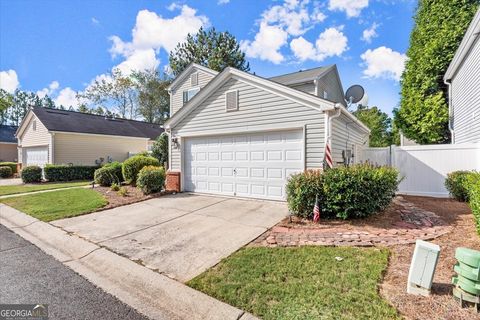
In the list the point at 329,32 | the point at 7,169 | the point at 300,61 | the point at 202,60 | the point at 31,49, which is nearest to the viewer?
the point at 329,32

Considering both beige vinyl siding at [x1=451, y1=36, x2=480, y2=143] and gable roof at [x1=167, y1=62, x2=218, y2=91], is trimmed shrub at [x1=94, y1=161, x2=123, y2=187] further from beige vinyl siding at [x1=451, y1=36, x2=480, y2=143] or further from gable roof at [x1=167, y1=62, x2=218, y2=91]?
beige vinyl siding at [x1=451, y1=36, x2=480, y2=143]

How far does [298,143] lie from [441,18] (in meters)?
12.3

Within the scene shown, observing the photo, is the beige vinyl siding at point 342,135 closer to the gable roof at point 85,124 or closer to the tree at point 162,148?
the tree at point 162,148

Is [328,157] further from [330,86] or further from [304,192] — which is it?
[330,86]

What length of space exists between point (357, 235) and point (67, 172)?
1823 cm

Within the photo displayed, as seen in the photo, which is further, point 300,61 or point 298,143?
point 300,61

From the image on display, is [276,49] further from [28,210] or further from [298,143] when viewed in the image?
[28,210]

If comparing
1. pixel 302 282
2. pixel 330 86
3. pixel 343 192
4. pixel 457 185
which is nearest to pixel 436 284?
pixel 302 282

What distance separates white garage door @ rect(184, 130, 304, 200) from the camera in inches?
302

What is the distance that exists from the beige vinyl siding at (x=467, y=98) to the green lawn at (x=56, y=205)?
13159 millimetres

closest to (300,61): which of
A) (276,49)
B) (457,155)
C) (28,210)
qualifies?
(276,49)

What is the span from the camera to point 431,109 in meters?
13.1

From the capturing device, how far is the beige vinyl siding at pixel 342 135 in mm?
7260

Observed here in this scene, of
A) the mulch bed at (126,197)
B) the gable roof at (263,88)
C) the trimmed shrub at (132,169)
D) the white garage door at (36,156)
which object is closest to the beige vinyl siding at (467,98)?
the gable roof at (263,88)
